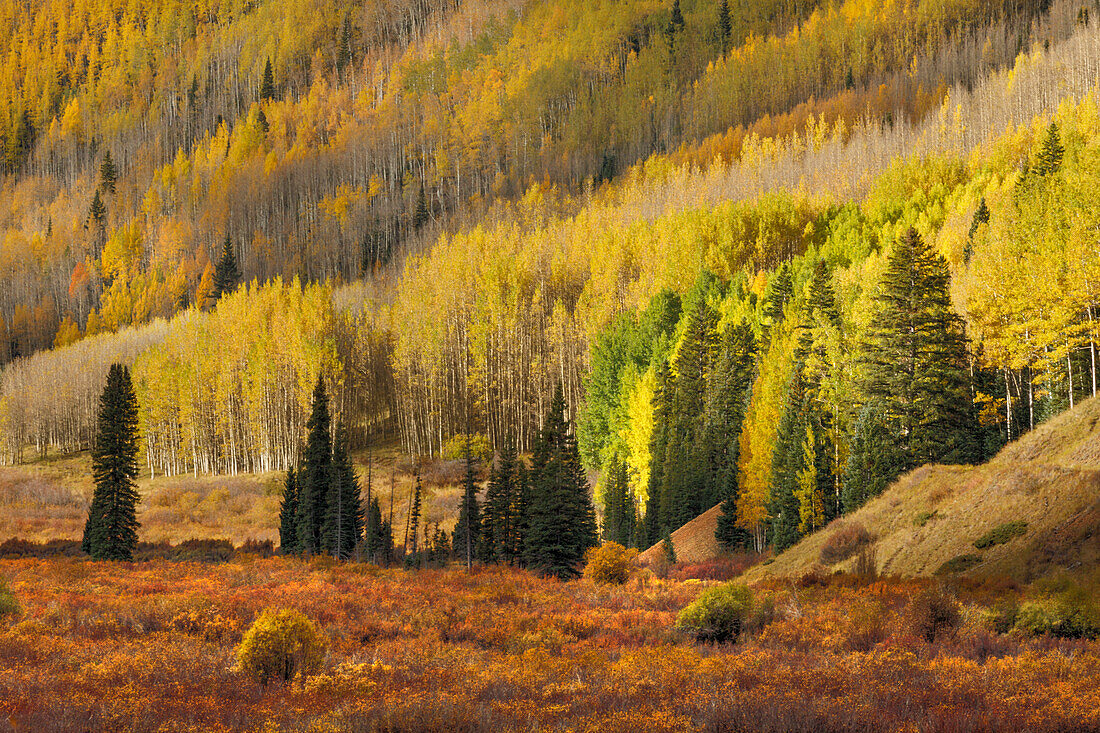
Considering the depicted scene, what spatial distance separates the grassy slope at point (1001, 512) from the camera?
2189cm

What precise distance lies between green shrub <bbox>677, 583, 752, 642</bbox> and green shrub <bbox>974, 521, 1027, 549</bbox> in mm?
10729

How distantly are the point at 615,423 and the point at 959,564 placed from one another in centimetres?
4949

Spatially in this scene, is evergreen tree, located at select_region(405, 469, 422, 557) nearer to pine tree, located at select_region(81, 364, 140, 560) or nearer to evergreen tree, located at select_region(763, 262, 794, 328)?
pine tree, located at select_region(81, 364, 140, 560)

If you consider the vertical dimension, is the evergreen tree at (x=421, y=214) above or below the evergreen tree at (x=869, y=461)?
above

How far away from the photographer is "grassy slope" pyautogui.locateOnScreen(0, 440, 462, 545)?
215 ft

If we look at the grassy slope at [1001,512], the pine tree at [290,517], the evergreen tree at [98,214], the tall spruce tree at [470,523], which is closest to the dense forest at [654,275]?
the evergreen tree at [98,214]

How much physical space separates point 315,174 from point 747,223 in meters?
121

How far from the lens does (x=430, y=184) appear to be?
168000 millimetres

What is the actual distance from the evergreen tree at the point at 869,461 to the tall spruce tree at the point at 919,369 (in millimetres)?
448

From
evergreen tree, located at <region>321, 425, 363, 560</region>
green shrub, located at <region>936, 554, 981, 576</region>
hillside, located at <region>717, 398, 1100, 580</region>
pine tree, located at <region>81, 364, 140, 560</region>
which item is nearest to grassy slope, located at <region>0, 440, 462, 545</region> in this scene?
evergreen tree, located at <region>321, 425, 363, 560</region>

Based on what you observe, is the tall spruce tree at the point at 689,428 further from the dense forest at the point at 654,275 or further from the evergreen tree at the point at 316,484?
the evergreen tree at the point at 316,484

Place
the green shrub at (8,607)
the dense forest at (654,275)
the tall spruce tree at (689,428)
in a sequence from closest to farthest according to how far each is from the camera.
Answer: the green shrub at (8,607) < the dense forest at (654,275) < the tall spruce tree at (689,428)

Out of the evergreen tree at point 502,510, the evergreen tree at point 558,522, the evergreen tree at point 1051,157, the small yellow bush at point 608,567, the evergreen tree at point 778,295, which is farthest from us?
the evergreen tree at point 1051,157

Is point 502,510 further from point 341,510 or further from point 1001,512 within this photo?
point 1001,512
